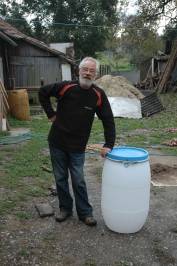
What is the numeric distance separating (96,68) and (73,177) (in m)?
1.18

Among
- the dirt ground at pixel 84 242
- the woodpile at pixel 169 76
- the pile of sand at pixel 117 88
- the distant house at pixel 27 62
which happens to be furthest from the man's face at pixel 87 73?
the woodpile at pixel 169 76

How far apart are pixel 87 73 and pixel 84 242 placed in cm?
166

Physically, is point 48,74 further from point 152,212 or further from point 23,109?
point 152,212

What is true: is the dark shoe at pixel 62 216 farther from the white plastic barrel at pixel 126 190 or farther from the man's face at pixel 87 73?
the man's face at pixel 87 73

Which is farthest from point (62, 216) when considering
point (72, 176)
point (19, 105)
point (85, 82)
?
point (19, 105)

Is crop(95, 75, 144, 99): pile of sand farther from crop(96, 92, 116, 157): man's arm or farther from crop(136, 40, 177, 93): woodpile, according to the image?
crop(96, 92, 116, 157): man's arm

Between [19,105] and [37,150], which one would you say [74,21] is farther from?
[37,150]

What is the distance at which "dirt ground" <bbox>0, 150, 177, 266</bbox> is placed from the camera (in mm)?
3451

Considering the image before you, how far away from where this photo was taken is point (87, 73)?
3.85 m

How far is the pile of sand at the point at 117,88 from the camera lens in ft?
51.6

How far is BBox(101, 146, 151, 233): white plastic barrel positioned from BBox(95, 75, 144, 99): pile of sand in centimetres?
1176

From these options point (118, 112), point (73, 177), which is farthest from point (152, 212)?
point (118, 112)

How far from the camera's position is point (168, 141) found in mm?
9148

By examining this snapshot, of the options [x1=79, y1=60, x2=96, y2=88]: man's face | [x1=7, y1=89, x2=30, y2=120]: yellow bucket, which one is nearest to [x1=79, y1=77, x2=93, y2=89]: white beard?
[x1=79, y1=60, x2=96, y2=88]: man's face
